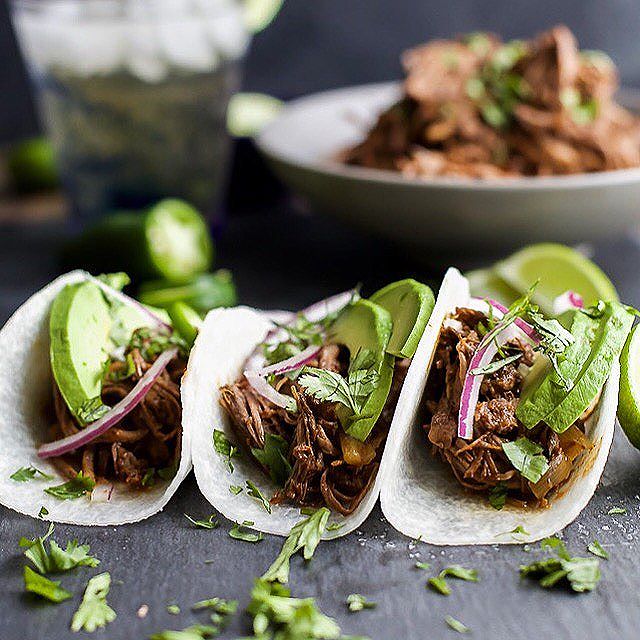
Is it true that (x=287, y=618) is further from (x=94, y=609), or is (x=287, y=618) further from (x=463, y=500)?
(x=463, y=500)

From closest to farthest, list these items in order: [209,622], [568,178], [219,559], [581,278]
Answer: [209,622], [219,559], [581,278], [568,178]

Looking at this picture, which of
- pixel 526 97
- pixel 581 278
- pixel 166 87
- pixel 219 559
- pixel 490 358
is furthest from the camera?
pixel 166 87

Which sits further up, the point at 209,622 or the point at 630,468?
the point at 209,622

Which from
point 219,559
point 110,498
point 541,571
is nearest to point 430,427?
point 541,571

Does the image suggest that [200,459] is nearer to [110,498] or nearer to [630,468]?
[110,498]

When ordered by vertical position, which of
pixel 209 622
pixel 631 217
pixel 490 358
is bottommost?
pixel 631 217

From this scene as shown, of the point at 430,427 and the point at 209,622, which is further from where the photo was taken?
the point at 430,427

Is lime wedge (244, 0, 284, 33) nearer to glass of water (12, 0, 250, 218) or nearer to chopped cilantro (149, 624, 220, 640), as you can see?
glass of water (12, 0, 250, 218)

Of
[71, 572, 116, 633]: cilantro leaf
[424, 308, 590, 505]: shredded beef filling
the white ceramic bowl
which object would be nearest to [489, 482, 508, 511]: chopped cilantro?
[424, 308, 590, 505]: shredded beef filling
